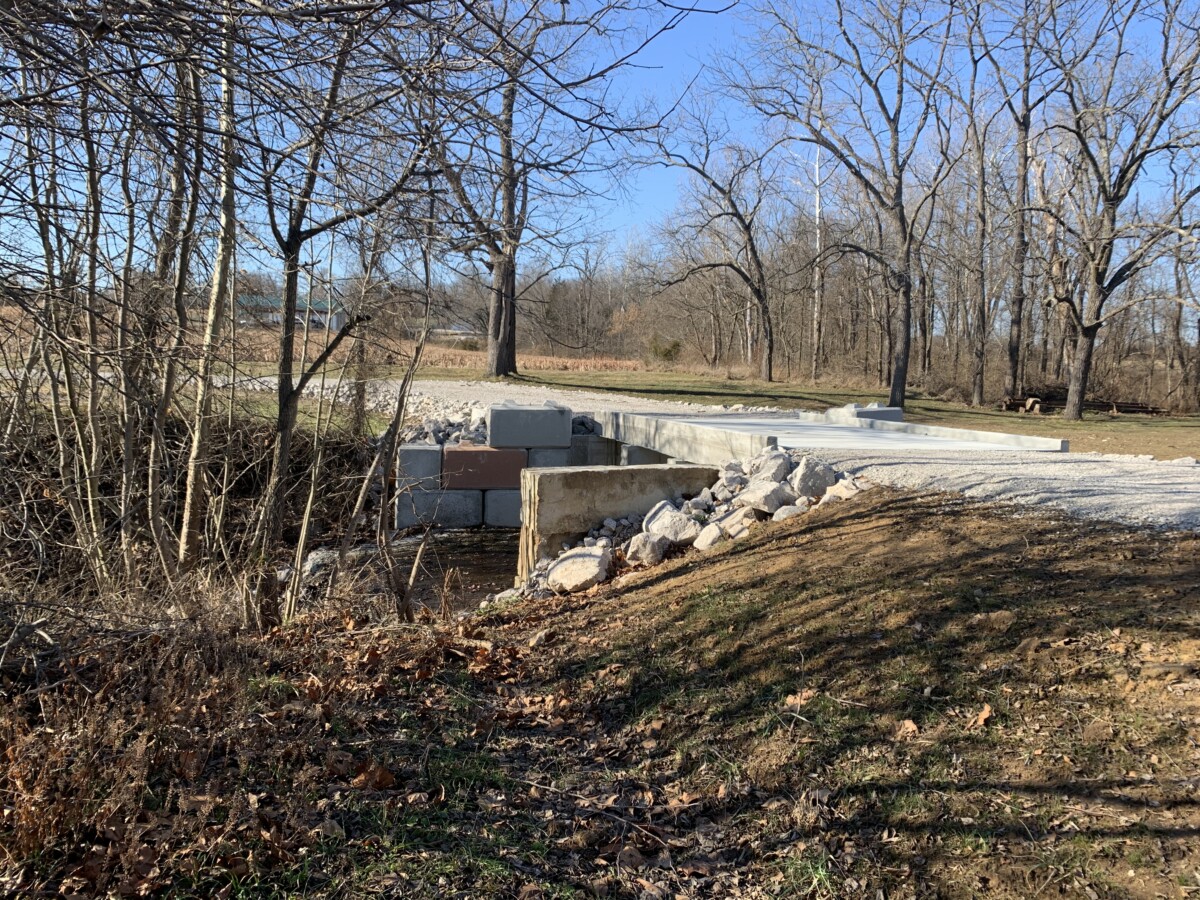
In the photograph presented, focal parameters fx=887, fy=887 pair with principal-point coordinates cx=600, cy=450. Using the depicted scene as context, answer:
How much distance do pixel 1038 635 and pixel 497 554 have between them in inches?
367

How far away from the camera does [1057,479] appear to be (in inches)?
300

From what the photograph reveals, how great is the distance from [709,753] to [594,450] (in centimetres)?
1159

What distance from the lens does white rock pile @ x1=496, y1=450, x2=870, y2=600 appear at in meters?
7.95

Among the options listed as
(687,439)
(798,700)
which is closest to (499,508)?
(687,439)

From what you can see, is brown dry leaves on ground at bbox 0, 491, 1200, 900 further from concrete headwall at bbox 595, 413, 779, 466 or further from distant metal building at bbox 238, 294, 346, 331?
concrete headwall at bbox 595, 413, 779, 466

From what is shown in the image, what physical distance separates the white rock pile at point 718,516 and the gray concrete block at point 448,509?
522 centimetres

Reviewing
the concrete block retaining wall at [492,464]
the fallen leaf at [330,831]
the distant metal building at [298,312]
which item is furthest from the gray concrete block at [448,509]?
the fallen leaf at [330,831]

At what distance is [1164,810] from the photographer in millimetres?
3076

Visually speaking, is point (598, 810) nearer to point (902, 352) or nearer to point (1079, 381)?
point (1079, 381)

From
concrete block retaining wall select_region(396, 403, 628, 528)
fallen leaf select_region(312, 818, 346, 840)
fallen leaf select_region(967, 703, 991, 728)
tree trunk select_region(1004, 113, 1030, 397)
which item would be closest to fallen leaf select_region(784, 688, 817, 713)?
fallen leaf select_region(967, 703, 991, 728)

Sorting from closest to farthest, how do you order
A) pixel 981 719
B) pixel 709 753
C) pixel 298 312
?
pixel 981 719
pixel 709 753
pixel 298 312

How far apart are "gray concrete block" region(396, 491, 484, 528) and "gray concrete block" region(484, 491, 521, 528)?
117 mm

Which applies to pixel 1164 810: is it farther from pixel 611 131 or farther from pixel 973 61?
pixel 973 61

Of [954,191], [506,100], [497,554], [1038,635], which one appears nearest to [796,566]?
[1038,635]
